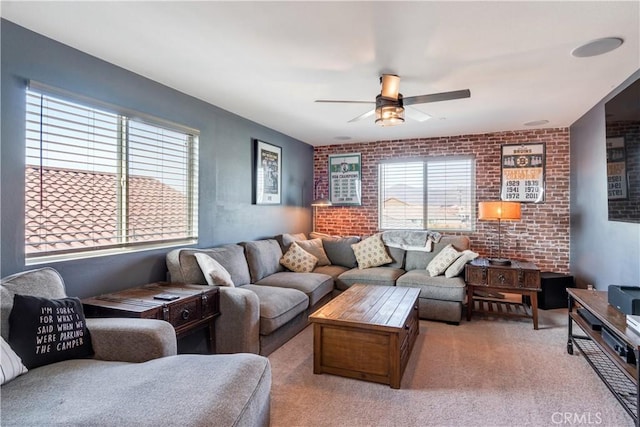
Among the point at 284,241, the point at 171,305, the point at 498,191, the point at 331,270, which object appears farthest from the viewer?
the point at 498,191

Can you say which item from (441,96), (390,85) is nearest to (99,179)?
(390,85)

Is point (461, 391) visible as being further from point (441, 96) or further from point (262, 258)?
point (262, 258)

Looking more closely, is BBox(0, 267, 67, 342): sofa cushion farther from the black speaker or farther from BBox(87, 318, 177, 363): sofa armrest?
the black speaker

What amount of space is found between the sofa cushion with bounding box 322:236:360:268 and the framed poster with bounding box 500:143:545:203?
7.71 ft

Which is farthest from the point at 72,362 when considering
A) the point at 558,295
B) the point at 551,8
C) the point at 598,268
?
the point at 558,295

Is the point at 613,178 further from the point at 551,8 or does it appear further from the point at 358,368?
the point at 358,368

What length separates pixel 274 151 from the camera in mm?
4863

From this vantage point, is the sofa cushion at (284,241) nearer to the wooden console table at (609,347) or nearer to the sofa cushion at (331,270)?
the sofa cushion at (331,270)

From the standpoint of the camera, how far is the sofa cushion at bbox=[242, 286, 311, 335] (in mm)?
2840

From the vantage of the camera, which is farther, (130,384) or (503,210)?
(503,210)

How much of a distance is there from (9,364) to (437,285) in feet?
11.8

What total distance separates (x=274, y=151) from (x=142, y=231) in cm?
237

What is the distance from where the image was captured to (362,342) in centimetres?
250

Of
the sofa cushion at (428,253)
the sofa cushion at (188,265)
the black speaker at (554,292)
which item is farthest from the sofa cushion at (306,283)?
the black speaker at (554,292)
